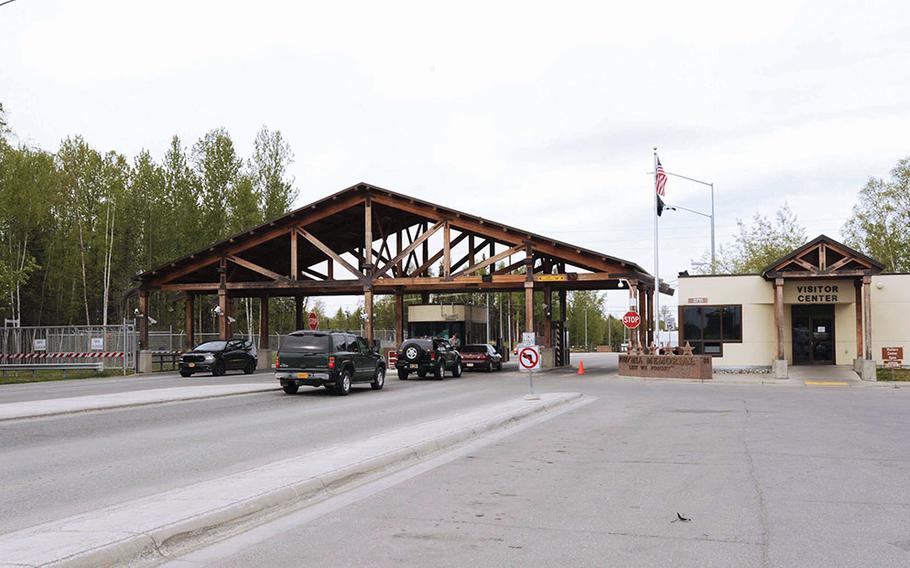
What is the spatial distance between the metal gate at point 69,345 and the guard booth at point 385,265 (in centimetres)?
112

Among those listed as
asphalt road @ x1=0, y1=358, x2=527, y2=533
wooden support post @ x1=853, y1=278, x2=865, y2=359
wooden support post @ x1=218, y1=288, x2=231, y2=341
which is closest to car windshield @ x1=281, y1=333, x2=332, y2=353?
asphalt road @ x1=0, y1=358, x2=527, y2=533

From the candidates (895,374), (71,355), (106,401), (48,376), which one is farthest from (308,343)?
(895,374)

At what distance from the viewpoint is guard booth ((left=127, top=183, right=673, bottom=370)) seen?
4053 cm

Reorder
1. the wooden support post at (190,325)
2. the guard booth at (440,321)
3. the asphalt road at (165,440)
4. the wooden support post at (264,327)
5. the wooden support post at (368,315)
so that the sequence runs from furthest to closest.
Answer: the wooden support post at (264,327) → the guard booth at (440,321) → the wooden support post at (190,325) → the wooden support post at (368,315) → the asphalt road at (165,440)

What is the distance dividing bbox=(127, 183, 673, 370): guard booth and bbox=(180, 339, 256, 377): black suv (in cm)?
524

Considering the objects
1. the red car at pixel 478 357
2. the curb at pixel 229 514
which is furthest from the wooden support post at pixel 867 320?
the curb at pixel 229 514

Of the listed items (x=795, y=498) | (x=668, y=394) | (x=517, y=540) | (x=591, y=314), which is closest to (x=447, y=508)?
(x=517, y=540)

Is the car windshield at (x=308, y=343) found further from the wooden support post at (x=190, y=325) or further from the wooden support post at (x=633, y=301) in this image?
the wooden support post at (x=190, y=325)

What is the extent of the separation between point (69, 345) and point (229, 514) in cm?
3976

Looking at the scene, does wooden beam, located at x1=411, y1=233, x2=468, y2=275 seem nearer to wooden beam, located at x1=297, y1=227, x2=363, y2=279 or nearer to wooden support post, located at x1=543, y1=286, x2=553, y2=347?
wooden beam, located at x1=297, y1=227, x2=363, y2=279

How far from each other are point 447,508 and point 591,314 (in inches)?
4660

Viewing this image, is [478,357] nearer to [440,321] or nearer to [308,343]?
[440,321]

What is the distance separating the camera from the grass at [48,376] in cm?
3617

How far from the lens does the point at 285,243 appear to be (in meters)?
47.2
